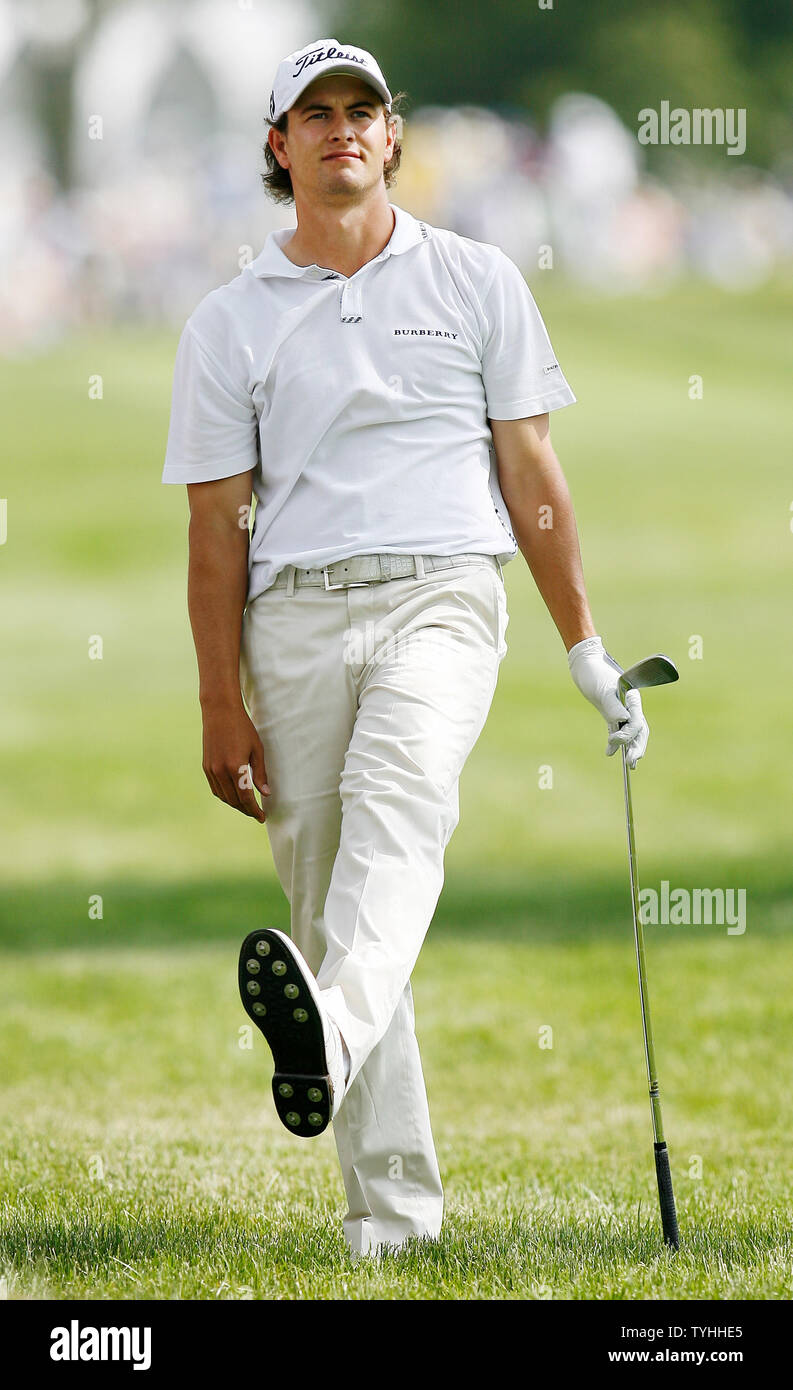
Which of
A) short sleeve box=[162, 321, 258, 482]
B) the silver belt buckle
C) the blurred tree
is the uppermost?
the blurred tree

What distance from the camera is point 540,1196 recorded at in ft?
17.2

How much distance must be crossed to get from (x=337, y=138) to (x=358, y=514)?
889mm

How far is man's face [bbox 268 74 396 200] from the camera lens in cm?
458

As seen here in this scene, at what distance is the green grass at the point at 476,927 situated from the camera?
469 cm

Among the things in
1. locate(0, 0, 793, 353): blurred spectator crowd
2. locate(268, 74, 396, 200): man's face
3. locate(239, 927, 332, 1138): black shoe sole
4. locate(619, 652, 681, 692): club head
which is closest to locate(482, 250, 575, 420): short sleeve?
locate(268, 74, 396, 200): man's face

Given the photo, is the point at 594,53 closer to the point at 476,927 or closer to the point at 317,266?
the point at 476,927

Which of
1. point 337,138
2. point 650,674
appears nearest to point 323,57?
point 337,138

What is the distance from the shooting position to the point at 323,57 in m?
4.59

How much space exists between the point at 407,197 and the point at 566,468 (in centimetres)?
1770

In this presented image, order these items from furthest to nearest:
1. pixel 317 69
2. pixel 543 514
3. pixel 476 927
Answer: pixel 476 927
pixel 543 514
pixel 317 69

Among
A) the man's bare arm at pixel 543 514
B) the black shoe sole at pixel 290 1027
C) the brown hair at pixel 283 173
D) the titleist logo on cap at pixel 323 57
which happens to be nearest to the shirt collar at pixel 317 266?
the brown hair at pixel 283 173

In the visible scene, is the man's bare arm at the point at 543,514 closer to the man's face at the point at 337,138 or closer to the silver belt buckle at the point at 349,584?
the silver belt buckle at the point at 349,584

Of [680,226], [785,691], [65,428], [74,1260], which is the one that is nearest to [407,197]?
[680,226]

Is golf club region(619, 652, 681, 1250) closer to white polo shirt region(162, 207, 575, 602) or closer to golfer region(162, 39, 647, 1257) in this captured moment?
golfer region(162, 39, 647, 1257)
